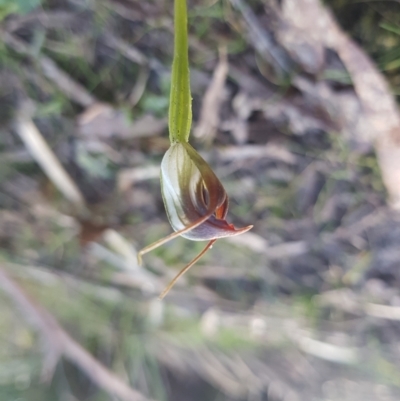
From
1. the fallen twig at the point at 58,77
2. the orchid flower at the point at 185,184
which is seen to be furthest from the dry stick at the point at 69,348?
the orchid flower at the point at 185,184

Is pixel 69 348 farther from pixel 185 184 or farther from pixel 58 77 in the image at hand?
pixel 185 184

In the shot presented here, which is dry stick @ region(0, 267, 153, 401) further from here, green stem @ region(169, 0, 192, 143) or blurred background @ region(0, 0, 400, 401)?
green stem @ region(169, 0, 192, 143)

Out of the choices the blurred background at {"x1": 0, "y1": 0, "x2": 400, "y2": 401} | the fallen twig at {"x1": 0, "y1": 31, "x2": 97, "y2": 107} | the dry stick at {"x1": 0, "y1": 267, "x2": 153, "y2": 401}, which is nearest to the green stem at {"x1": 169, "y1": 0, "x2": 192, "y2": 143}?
the blurred background at {"x1": 0, "y1": 0, "x2": 400, "y2": 401}

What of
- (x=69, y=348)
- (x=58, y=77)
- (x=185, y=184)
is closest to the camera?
(x=185, y=184)

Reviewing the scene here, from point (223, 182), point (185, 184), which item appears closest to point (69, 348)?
point (223, 182)

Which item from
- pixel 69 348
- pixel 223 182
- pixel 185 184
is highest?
pixel 185 184

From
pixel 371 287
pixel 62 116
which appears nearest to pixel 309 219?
pixel 371 287
